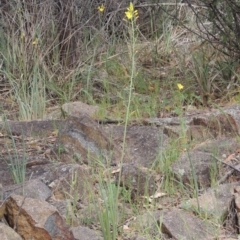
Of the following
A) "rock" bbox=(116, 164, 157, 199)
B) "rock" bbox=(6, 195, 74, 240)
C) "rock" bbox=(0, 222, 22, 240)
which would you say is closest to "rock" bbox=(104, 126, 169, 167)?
"rock" bbox=(116, 164, 157, 199)

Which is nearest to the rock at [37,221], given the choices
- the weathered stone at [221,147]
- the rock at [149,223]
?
the rock at [149,223]

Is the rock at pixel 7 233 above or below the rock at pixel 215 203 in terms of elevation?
above

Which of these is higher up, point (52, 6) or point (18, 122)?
Answer: point (52, 6)

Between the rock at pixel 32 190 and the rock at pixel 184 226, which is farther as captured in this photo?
the rock at pixel 32 190

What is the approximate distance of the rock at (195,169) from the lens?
3.58 metres

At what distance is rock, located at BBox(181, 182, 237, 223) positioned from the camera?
3.15m

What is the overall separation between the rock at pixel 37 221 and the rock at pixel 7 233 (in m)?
0.08

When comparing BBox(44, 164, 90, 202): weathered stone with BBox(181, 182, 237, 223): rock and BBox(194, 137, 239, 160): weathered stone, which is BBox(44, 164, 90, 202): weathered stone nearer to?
BBox(181, 182, 237, 223): rock

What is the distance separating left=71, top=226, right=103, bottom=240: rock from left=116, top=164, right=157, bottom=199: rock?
50 centimetres

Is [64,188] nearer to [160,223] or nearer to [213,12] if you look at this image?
[160,223]

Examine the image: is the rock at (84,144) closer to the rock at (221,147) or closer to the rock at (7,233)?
the rock at (221,147)

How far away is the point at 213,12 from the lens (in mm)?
5520

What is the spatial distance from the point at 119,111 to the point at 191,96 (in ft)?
2.10

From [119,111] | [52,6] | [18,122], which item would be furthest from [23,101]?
[52,6]
